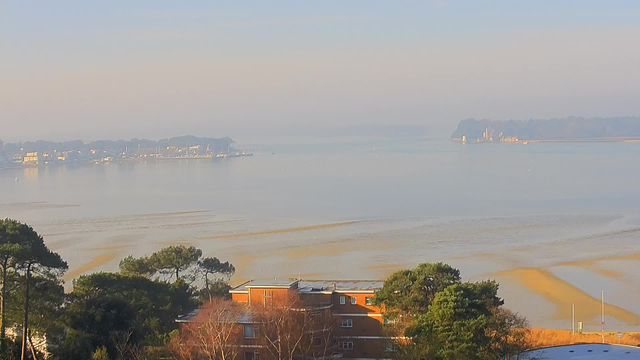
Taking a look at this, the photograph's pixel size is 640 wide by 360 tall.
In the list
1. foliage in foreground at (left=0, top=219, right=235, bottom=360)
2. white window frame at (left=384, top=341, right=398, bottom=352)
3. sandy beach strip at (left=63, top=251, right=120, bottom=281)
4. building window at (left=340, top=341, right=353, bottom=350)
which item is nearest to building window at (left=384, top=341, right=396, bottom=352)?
white window frame at (left=384, top=341, right=398, bottom=352)

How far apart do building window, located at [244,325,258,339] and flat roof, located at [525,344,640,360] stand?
280 centimetres

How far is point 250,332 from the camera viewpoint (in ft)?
27.1

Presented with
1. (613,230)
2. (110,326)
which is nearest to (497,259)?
(613,230)

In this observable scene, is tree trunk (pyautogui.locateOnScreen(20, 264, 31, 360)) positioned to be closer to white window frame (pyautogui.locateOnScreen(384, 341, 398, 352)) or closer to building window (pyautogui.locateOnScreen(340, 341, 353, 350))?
building window (pyautogui.locateOnScreen(340, 341, 353, 350))

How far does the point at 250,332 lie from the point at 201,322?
528 millimetres

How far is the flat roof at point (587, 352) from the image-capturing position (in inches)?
315

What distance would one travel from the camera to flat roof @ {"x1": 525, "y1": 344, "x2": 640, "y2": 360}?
7.99 meters

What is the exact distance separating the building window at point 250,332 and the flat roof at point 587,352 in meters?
2.80

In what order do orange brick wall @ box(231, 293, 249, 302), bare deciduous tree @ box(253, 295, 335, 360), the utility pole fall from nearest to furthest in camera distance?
1. bare deciduous tree @ box(253, 295, 335, 360)
2. orange brick wall @ box(231, 293, 249, 302)
3. the utility pole

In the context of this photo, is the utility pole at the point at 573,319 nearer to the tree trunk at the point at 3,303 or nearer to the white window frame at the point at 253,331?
the white window frame at the point at 253,331

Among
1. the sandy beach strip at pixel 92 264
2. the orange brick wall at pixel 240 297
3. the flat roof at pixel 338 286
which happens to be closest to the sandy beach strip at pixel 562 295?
the flat roof at pixel 338 286

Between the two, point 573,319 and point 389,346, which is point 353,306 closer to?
point 389,346

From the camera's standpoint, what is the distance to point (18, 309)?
24.8 ft

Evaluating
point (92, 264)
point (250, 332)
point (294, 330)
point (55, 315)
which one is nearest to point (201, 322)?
point (250, 332)
